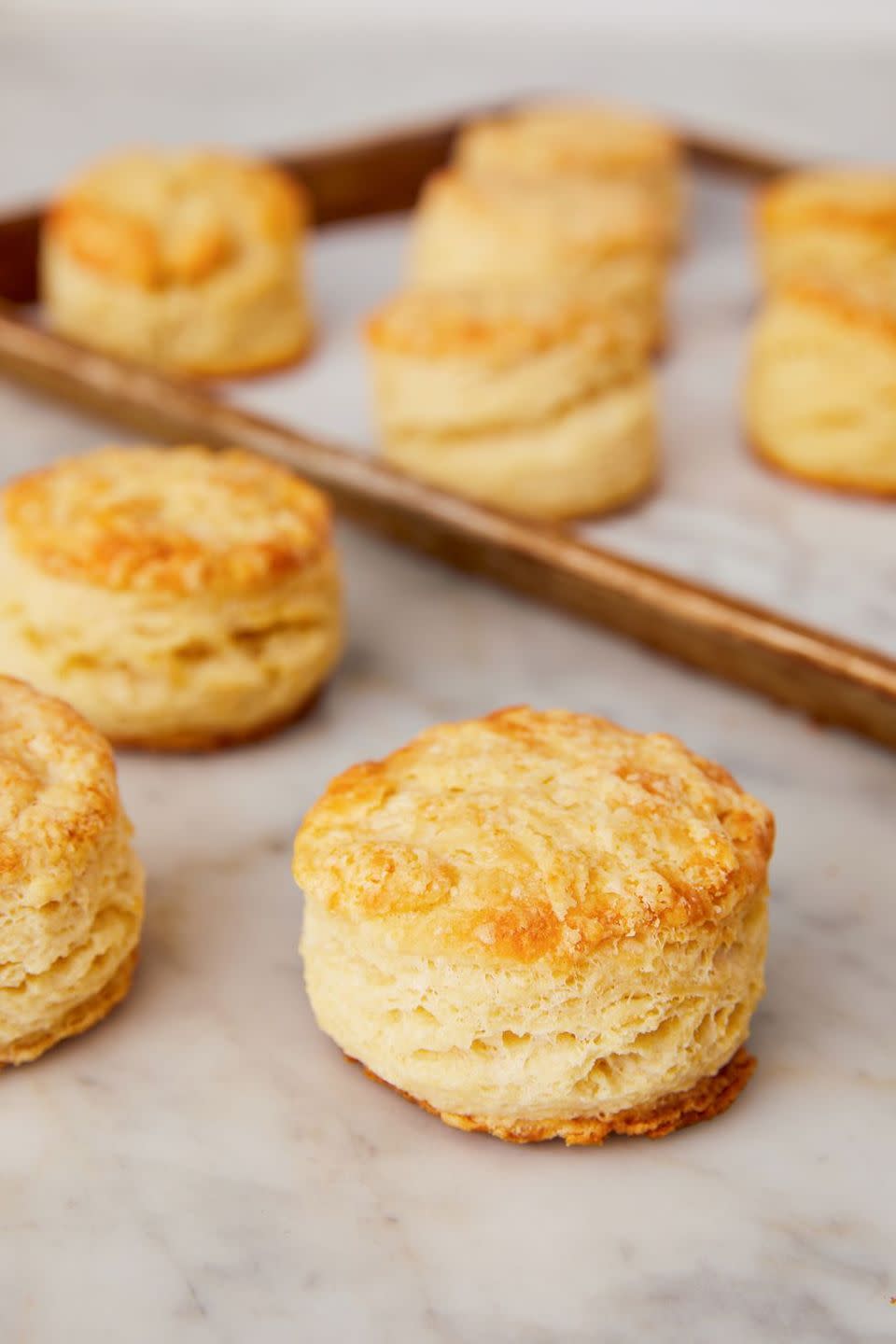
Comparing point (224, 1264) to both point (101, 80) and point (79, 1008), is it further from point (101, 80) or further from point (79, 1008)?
point (101, 80)

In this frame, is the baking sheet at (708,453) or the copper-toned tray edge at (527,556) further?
the baking sheet at (708,453)

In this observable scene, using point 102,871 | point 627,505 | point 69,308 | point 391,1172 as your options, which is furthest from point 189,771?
point 69,308

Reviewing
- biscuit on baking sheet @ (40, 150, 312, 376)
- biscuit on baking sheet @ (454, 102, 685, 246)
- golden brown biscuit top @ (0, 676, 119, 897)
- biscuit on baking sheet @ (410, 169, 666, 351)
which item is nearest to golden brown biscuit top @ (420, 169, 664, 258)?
biscuit on baking sheet @ (410, 169, 666, 351)

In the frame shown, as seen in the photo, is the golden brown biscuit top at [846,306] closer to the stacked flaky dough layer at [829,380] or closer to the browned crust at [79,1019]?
the stacked flaky dough layer at [829,380]

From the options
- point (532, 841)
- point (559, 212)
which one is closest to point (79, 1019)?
point (532, 841)

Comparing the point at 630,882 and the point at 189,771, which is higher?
the point at 630,882

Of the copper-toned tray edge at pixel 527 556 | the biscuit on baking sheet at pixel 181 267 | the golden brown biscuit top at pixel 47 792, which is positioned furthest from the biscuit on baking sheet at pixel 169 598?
the biscuit on baking sheet at pixel 181 267

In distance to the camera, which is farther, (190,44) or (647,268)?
(190,44)
